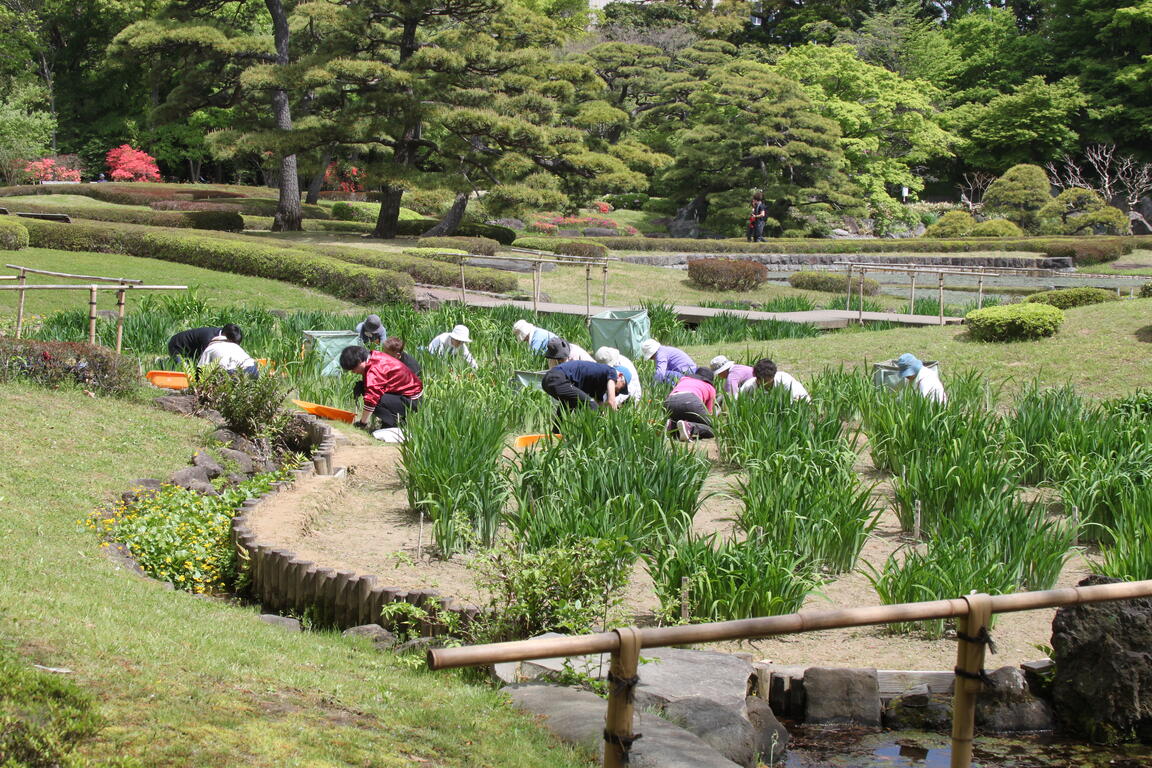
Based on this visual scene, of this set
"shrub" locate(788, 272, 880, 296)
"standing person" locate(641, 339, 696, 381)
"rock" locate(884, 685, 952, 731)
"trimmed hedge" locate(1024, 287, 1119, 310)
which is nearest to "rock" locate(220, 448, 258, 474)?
"standing person" locate(641, 339, 696, 381)

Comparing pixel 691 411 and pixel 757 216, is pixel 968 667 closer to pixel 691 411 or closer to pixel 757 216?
pixel 691 411

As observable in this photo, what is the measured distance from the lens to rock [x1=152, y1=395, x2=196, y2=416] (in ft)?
31.6

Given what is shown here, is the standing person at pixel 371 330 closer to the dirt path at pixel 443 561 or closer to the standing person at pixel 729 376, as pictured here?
the dirt path at pixel 443 561

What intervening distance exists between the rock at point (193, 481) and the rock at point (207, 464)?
0.61 feet

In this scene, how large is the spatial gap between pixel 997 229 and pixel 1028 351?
22829 mm

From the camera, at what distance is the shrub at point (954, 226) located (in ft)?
116

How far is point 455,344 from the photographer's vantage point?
38.1 feet

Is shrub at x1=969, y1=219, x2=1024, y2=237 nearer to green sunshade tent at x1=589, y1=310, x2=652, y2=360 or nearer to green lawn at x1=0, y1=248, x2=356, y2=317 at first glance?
green lawn at x1=0, y1=248, x2=356, y2=317

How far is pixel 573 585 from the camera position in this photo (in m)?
4.99

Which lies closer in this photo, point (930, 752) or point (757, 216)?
point (930, 752)

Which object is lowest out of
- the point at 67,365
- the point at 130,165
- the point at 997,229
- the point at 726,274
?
the point at 67,365

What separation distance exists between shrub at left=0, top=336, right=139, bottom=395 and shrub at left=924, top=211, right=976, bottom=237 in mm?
30192

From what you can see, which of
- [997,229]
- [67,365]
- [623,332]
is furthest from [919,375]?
[997,229]

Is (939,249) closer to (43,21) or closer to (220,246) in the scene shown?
(220,246)
